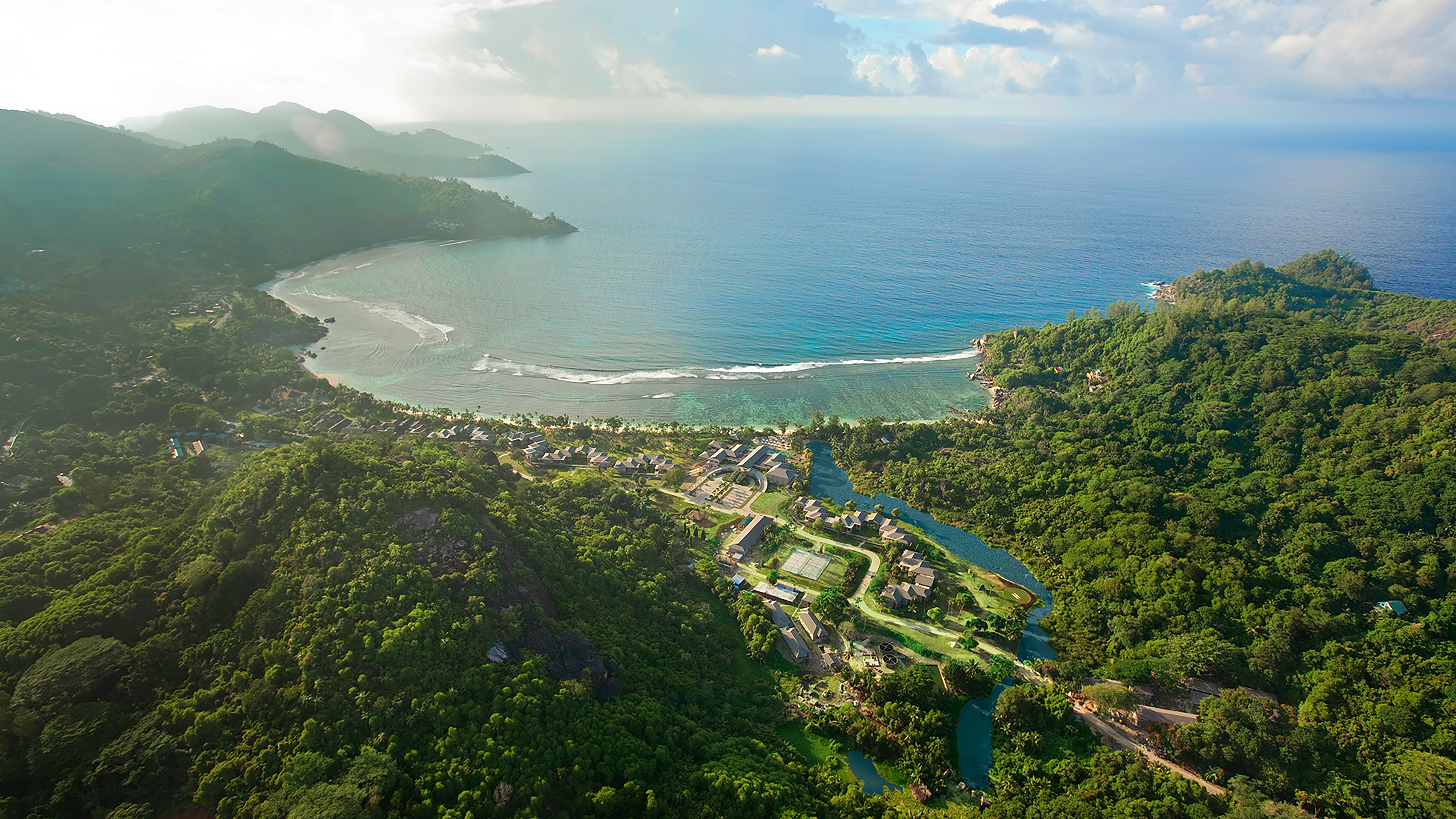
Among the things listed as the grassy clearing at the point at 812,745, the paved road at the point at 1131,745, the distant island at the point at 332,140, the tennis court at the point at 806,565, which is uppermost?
the distant island at the point at 332,140

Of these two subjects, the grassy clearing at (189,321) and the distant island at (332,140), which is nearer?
the grassy clearing at (189,321)

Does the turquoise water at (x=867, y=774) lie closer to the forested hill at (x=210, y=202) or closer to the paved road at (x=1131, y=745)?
the paved road at (x=1131, y=745)

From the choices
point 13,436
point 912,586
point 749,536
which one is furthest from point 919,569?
point 13,436

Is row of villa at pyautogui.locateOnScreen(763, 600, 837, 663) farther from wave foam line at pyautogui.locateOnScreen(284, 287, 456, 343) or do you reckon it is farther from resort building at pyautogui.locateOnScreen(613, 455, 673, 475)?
wave foam line at pyautogui.locateOnScreen(284, 287, 456, 343)

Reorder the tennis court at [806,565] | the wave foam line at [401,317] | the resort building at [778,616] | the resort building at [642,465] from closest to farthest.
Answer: the resort building at [778,616] → the tennis court at [806,565] → the resort building at [642,465] → the wave foam line at [401,317]

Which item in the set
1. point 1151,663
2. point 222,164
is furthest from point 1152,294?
point 222,164

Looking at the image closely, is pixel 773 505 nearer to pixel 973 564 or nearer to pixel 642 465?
pixel 642 465

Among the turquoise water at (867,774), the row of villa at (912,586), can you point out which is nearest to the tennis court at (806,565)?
the row of villa at (912,586)

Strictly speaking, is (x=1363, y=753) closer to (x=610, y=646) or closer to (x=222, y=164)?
(x=610, y=646)

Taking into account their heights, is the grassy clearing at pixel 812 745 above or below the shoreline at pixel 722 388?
below
